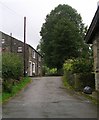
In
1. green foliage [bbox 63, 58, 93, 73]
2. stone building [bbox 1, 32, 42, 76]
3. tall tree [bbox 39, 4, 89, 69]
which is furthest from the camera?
stone building [bbox 1, 32, 42, 76]

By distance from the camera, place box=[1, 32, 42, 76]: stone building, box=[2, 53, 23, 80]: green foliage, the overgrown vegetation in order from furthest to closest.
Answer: box=[1, 32, 42, 76]: stone building < box=[2, 53, 23, 80]: green foliage < the overgrown vegetation

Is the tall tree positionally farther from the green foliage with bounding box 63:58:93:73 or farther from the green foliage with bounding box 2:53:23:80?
the green foliage with bounding box 63:58:93:73

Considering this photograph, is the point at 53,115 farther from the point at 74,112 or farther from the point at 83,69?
the point at 83,69

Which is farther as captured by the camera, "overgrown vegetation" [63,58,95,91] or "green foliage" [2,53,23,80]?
"green foliage" [2,53,23,80]

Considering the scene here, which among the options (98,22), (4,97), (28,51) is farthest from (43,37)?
(98,22)

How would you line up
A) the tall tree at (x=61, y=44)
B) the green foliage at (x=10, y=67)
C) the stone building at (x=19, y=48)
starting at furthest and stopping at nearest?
Answer: 1. the stone building at (x=19, y=48)
2. the tall tree at (x=61, y=44)
3. the green foliage at (x=10, y=67)

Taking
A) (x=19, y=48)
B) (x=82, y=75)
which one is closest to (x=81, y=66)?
(x=82, y=75)

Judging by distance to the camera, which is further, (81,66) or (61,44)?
(61,44)

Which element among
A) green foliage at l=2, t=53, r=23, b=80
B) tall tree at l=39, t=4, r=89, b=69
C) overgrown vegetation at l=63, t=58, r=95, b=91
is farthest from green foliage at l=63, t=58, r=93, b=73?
tall tree at l=39, t=4, r=89, b=69

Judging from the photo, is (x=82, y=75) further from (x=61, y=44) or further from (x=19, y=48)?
(x=19, y=48)

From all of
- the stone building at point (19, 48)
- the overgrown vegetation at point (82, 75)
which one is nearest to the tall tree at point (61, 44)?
the stone building at point (19, 48)

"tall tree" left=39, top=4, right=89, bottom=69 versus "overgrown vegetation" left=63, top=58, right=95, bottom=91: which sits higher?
"tall tree" left=39, top=4, right=89, bottom=69

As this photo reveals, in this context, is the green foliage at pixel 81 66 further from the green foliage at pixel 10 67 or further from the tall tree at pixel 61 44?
the tall tree at pixel 61 44

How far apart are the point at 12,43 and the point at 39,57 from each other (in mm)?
14308
